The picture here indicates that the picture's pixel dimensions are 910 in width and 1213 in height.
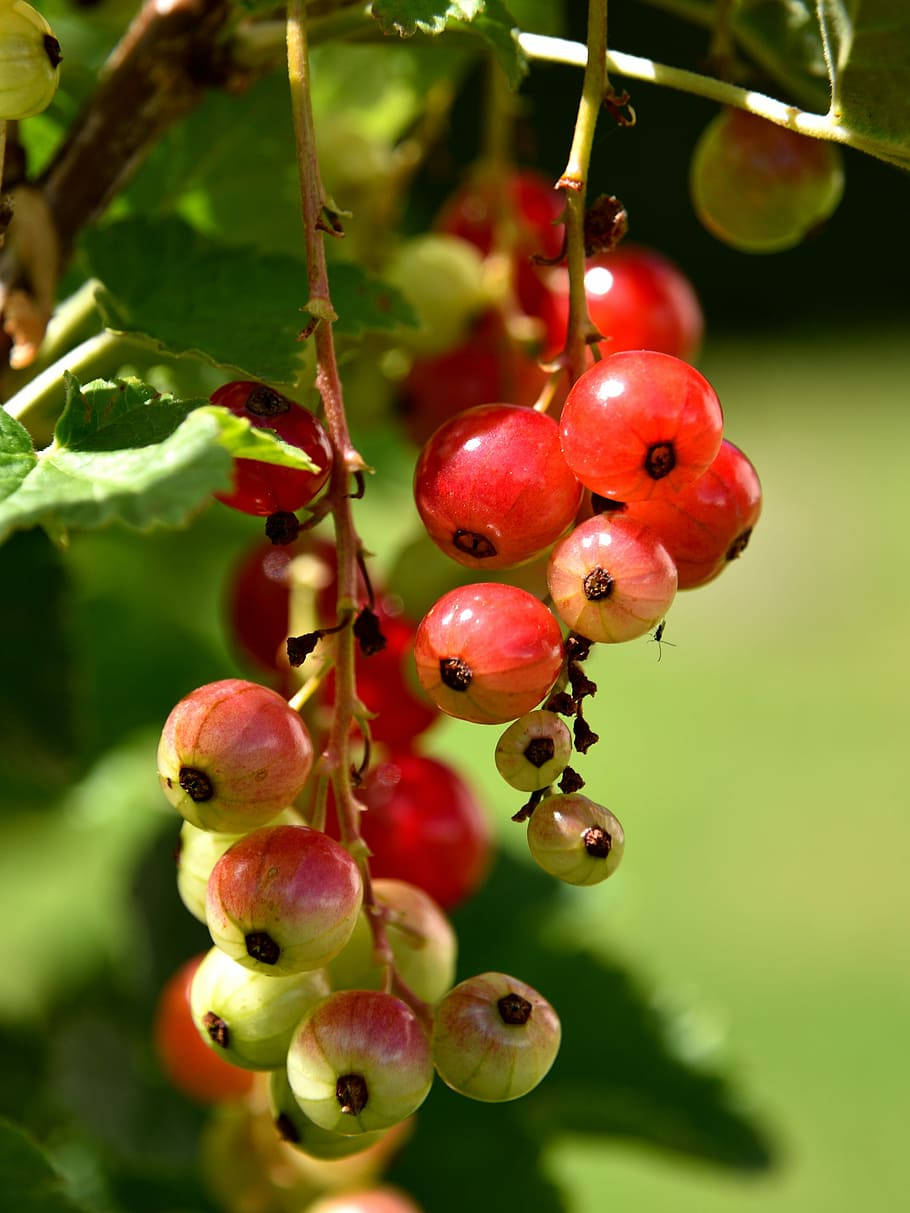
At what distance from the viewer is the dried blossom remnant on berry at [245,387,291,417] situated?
1.37 ft

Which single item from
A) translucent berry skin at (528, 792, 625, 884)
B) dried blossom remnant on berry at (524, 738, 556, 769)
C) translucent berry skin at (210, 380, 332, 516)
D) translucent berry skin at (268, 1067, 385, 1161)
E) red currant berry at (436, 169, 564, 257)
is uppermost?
red currant berry at (436, 169, 564, 257)

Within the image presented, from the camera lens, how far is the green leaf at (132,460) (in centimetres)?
36

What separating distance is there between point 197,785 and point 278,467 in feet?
0.32

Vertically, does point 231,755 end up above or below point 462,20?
below

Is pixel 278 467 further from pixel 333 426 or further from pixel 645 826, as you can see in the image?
pixel 645 826

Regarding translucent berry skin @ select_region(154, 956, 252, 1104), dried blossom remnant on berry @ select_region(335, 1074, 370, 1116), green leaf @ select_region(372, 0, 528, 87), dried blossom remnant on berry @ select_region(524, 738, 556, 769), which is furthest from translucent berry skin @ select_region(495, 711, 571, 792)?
translucent berry skin @ select_region(154, 956, 252, 1104)

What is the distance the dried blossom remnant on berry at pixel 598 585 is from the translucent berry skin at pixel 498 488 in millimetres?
37

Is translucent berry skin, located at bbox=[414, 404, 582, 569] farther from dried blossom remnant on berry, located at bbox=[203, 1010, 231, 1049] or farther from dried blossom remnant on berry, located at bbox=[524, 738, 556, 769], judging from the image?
dried blossom remnant on berry, located at bbox=[203, 1010, 231, 1049]

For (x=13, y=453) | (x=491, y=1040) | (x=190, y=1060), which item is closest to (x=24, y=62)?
(x=13, y=453)

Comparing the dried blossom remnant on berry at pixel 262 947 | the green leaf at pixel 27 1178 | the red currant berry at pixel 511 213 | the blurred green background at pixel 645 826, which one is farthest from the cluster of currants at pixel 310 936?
the red currant berry at pixel 511 213

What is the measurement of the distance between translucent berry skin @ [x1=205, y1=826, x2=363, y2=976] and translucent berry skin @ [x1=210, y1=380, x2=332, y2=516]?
0.10m

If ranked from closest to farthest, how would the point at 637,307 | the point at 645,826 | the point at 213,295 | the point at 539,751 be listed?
the point at 539,751
the point at 213,295
the point at 637,307
the point at 645,826

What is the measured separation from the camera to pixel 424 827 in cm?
63

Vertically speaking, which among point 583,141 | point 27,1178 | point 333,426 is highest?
point 583,141
